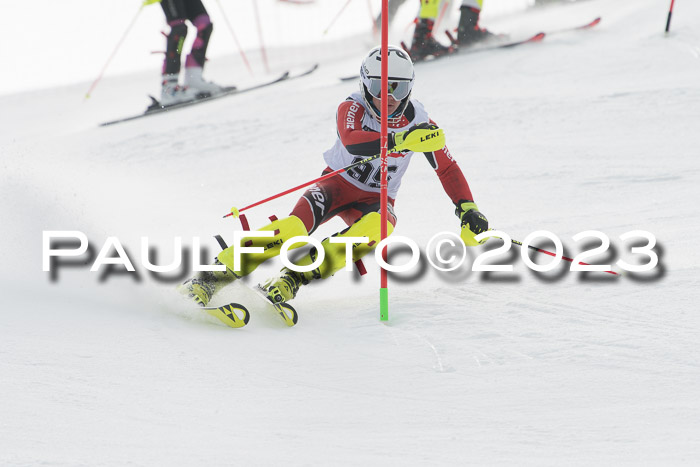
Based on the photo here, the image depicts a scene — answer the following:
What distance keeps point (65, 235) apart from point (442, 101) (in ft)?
17.5

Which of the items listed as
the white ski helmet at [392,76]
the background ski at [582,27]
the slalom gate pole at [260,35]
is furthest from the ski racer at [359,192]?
the slalom gate pole at [260,35]

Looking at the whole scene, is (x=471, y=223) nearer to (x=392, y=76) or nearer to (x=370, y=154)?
(x=370, y=154)

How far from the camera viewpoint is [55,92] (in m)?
12.7

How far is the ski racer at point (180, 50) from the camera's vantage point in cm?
954

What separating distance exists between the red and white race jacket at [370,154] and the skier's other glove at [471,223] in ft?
0.27

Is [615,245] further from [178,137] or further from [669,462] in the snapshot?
[178,137]

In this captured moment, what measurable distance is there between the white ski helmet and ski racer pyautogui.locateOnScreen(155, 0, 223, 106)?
6.16 m

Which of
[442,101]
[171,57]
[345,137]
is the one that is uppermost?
[171,57]

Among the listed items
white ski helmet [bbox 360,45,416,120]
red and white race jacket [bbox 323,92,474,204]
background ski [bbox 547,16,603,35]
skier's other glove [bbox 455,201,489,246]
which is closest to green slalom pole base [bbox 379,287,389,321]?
skier's other glove [bbox 455,201,489,246]

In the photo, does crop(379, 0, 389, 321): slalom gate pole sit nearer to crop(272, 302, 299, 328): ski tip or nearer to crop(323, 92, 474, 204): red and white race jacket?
crop(323, 92, 474, 204): red and white race jacket

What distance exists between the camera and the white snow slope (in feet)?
7.80

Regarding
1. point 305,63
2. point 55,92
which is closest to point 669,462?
point 305,63

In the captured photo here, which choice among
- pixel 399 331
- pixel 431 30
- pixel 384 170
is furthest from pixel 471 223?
pixel 431 30

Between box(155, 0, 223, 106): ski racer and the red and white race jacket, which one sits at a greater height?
box(155, 0, 223, 106): ski racer
